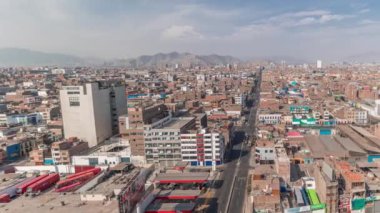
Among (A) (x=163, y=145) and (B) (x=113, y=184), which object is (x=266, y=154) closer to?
(A) (x=163, y=145)

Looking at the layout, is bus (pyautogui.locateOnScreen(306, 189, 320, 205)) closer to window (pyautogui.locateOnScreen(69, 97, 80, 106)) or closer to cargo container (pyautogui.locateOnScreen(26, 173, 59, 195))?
cargo container (pyautogui.locateOnScreen(26, 173, 59, 195))

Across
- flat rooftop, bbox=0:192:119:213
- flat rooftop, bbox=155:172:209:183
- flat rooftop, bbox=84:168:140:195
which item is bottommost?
flat rooftop, bbox=155:172:209:183

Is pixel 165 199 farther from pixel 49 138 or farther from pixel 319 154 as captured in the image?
pixel 49 138

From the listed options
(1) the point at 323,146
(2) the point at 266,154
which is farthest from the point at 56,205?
(1) the point at 323,146

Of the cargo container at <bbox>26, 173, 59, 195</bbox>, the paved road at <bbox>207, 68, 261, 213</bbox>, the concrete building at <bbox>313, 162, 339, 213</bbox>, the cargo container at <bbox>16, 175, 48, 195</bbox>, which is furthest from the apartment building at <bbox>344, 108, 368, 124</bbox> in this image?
the cargo container at <bbox>16, 175, 48, 195</bbox>

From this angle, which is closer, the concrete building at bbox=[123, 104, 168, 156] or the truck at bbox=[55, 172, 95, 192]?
the truck at bbox=[55, 172, 95, 192]

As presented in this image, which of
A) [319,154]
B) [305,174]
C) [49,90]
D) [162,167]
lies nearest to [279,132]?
[319,154]

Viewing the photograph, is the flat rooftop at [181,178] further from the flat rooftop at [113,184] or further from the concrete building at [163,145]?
the concrete building at [163,145]
